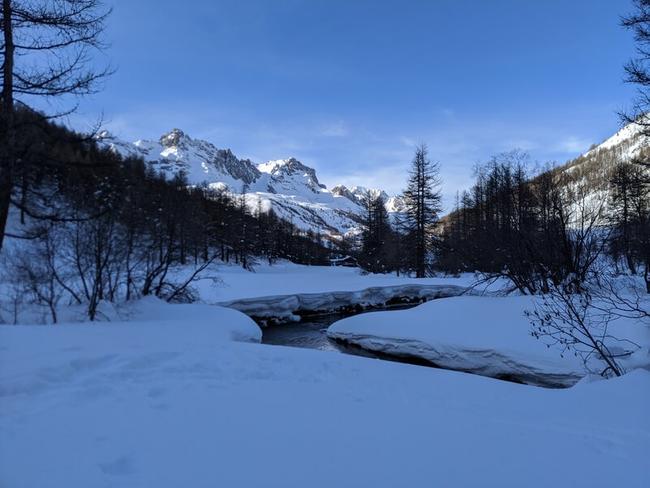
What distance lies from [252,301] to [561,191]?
14.1 meters

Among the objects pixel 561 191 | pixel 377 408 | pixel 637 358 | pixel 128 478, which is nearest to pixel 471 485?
pixel 377 408

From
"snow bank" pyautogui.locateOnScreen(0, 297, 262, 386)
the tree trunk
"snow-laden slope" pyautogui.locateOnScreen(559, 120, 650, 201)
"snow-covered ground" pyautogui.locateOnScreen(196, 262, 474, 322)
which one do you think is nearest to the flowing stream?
"snow-covered ground" pyautogui.locateOnScreen(196, 262, 474, 322)

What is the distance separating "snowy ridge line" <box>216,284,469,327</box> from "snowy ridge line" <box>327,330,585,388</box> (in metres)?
7.13

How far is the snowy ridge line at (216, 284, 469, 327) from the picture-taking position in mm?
17469

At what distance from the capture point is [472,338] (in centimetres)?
927

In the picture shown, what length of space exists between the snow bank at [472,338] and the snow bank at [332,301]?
521 centimetres

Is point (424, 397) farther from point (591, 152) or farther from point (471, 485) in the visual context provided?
point (591, 152)

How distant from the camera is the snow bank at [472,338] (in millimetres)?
7512

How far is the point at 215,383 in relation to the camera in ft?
14.4

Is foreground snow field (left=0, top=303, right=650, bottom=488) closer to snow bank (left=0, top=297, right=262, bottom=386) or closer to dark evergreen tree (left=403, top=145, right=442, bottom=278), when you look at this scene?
snow bank (left=0, top=297, right=262, bottom=386)

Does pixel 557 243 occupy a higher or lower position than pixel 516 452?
higher

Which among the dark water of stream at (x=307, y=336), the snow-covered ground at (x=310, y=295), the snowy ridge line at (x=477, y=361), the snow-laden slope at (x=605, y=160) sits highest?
the snow-laden slope at (x=605, y=160)

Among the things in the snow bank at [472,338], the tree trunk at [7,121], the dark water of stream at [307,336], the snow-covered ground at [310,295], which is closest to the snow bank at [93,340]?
the tree trunk at [7,121]

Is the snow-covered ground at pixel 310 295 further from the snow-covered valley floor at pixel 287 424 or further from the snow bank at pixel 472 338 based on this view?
the snow-covered valley floor at pixel 287 424
